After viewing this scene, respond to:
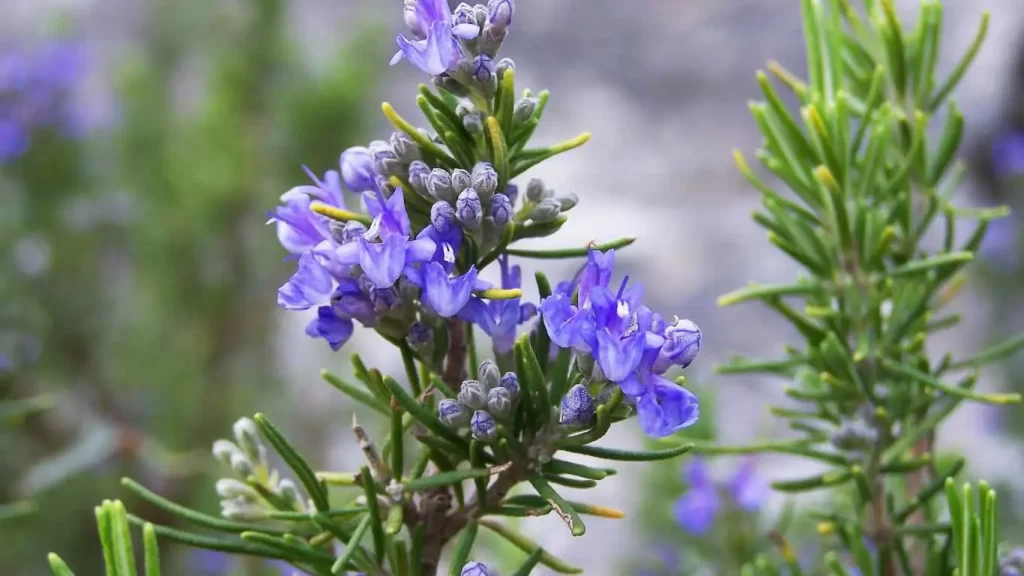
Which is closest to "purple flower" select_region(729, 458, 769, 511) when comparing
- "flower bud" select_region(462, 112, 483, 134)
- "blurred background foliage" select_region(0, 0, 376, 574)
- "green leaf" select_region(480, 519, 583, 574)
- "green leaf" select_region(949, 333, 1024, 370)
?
"green leaf" select_region(949, 333, 1024, 370)

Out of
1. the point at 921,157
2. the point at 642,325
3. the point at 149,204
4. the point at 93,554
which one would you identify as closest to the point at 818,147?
the point at 921,157

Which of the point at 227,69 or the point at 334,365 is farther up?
the point at 227,69

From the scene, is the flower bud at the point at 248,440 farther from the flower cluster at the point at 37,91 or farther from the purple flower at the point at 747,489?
the flower cluster at the point at 37,91

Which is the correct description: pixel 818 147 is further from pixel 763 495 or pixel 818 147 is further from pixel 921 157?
pixel 763 495

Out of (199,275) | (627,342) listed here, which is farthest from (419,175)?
(199,275)

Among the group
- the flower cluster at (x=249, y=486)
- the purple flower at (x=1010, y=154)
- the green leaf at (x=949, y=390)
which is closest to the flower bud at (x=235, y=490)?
the flower cluster at (x=249, y=486)
